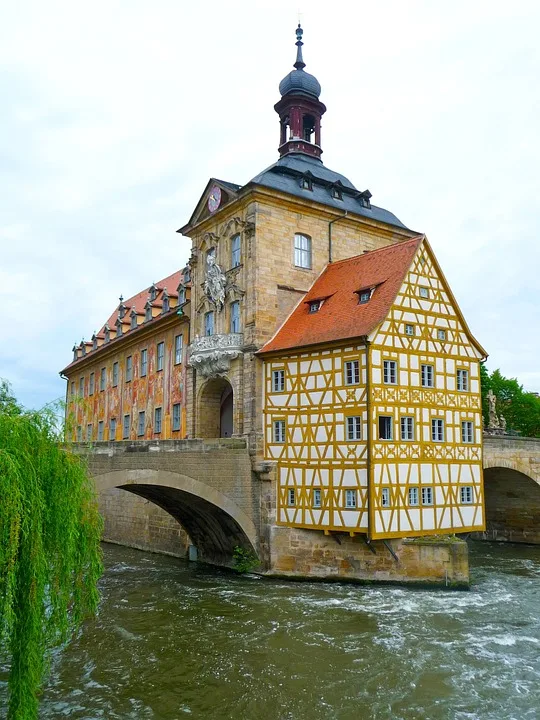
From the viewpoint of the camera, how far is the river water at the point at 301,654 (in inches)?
488

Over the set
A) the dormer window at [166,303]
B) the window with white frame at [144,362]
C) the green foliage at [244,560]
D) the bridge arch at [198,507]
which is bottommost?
the green foliage at [244,560]

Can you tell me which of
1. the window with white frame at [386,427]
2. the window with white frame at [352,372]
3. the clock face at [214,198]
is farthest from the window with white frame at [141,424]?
the window with white frame at [386,427]

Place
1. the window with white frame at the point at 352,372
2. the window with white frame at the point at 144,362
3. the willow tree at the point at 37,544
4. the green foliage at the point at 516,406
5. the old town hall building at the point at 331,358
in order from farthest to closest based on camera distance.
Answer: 1. the green foliage at the point at 516,406
2. the window with white frame at the point at 144,362
3. the window with white frame at the point at 352,372
4. the old town hall building at the point at 331,358
5. the willow tree at the point at 37,544

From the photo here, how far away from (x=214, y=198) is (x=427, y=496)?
13807 millimetres

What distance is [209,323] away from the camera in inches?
1100

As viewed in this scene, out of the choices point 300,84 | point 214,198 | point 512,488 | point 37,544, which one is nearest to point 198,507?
point 214,198

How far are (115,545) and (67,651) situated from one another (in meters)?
17.7

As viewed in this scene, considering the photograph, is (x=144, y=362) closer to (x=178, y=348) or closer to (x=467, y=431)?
(x=178, y=348)

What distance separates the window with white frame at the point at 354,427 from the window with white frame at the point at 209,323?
7901mm

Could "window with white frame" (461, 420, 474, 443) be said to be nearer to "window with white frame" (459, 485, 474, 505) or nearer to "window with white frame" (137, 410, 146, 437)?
"window with white frame" (459, 485, 474, 505)

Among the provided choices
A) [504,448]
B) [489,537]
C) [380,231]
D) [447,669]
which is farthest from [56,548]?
[489,537]

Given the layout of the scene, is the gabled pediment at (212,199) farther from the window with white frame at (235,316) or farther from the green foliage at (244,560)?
the green foliage at (244,560)

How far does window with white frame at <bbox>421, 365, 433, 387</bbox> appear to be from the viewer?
2302 cm

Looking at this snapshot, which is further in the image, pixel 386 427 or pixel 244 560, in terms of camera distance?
pixel 244 560
